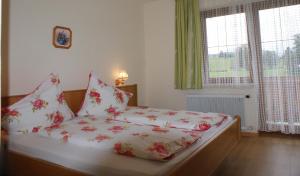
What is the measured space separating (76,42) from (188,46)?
6.37ft

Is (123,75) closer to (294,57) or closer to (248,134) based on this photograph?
(248,134)

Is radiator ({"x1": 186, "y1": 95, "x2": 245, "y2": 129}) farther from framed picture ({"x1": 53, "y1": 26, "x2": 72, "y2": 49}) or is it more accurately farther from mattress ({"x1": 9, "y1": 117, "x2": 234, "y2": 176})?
framed picture ({"x1": 53, "y1": 26, "x2": 72, "y2": 49})

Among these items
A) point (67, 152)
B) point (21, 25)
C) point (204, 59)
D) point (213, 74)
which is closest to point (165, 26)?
point (204, 59)

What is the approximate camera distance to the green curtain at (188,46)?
3.88 meters

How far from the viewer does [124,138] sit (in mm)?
1655

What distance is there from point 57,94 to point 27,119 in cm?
44

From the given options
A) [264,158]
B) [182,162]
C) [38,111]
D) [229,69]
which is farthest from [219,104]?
[38,111]

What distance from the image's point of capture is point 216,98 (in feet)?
12.5

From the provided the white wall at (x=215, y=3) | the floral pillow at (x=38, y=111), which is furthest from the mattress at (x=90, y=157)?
the white wall at (x=215, y=3)

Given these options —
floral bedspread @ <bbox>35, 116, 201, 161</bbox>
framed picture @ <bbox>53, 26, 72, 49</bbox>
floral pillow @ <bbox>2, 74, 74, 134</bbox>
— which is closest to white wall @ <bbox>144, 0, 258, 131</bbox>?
framed picture @ <bbox>53, 26, 72, 49</bbox>

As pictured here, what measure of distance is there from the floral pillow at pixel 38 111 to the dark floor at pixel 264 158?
176 cm

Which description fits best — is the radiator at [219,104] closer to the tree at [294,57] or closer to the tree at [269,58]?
the tree at [269,58]

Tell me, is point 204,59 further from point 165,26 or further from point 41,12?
point 41,12

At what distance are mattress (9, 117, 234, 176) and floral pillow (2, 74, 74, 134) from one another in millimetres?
155
